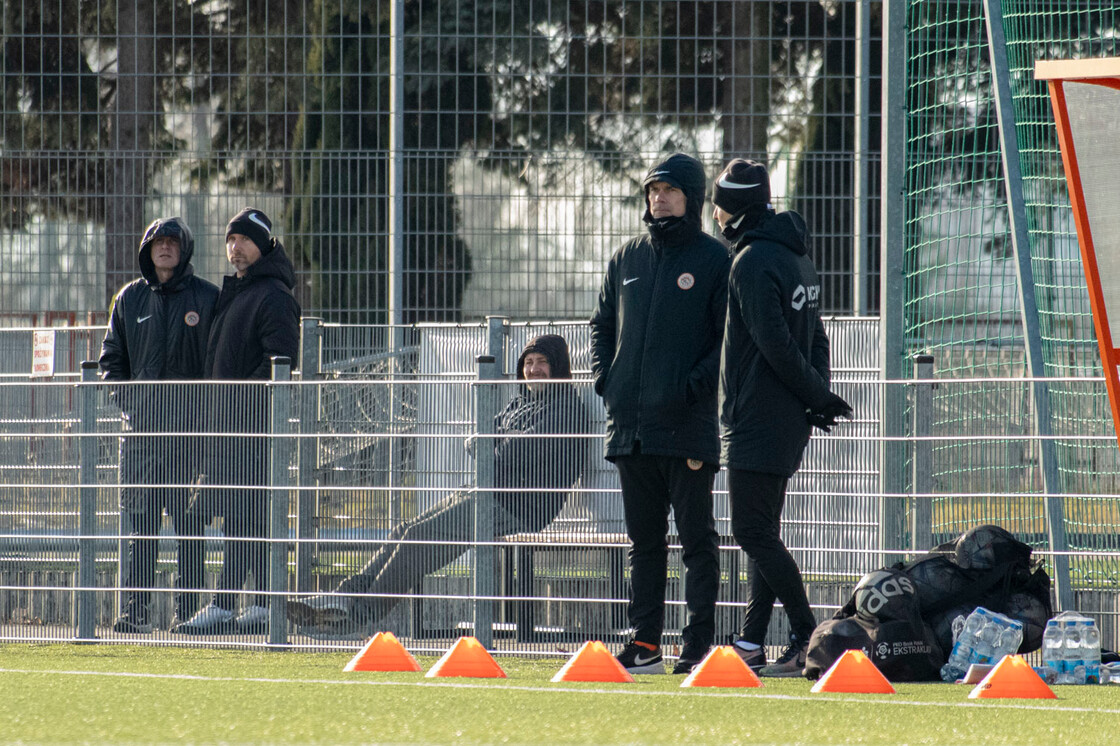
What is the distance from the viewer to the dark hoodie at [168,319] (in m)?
8.88

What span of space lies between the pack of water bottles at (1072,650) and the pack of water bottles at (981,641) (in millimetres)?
114

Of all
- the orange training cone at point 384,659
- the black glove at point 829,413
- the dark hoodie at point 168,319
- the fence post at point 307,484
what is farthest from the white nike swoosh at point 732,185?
the dark hoodie at point 168,319

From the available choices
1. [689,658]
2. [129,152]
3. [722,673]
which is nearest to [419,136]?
[129,152]

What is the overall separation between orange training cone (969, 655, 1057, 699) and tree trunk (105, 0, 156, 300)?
9.12 m

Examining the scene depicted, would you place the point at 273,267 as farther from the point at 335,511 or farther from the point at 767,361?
the point at 767,361

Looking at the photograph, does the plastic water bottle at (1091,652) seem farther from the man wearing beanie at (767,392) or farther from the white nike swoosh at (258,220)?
the white nike swoosh at (258,220)

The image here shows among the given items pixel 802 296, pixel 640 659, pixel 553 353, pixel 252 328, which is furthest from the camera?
pixel 252 328

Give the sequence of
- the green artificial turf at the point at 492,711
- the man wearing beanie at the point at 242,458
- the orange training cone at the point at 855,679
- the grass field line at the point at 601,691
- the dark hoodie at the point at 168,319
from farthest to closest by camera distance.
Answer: the dark hoodie at the point at 168,319, the man wearing beanie at the point at 242,458, the orange training cone at the point at 855,679, the grass field line at the point at 601,691, the green artificial turf at the point at 492,711

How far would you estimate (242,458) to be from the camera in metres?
8.30

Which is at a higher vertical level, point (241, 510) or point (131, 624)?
point (241, 510)

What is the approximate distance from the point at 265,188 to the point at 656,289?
24.4ft

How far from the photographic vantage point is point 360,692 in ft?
20.1

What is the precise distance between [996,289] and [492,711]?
4633mm

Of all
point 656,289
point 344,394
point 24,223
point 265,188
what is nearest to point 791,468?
point 656,289
